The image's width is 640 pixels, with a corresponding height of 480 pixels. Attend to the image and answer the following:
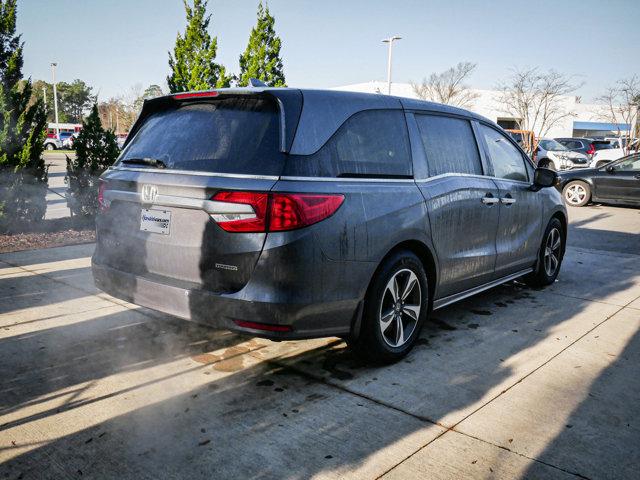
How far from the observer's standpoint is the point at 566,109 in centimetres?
5278

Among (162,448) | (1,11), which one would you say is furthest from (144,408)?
(1,11)

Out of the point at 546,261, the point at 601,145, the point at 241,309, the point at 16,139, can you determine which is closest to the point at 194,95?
the point at 241,309

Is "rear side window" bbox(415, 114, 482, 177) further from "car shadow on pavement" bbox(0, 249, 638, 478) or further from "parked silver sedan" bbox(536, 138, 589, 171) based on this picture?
"parked silver sedan" bbox(536, 138, 589, 171)

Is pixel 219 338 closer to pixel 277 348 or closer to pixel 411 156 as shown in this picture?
pixel 277 348

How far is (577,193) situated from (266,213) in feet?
45.4

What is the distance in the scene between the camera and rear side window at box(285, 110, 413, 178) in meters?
2.99

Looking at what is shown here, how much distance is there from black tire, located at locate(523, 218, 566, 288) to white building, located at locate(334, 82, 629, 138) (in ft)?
130

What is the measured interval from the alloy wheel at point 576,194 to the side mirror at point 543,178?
1021 cm

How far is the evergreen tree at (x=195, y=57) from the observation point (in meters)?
13.0

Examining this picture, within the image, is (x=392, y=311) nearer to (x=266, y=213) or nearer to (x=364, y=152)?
(x=364, y=152)

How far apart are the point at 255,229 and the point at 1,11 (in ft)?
24.2

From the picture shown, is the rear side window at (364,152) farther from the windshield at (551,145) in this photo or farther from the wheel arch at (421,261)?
the windshield at (551,145)

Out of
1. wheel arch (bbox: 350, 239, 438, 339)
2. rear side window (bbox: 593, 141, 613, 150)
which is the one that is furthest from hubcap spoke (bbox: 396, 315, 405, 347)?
rear side window (bbox: 593, 141, 613, 150)

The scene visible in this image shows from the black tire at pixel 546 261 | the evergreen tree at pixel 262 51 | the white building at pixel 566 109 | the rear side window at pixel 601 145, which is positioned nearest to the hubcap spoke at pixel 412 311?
the black tire at pixel 546 261
